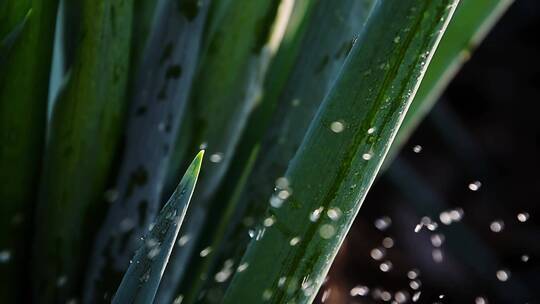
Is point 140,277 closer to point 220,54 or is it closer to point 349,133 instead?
point 349,133

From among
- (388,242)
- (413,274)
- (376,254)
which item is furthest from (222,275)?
(388,242)

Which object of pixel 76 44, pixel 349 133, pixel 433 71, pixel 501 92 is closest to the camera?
pixel 349 133

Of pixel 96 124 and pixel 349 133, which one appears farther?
pixel 96 124

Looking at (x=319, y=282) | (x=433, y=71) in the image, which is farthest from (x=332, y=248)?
(x=433, y=71)

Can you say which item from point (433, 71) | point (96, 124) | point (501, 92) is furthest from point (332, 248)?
point (501, 92)

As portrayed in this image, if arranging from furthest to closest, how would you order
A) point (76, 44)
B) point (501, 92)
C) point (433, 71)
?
point (501, 92) → point (433, 71) → point (76, 44)

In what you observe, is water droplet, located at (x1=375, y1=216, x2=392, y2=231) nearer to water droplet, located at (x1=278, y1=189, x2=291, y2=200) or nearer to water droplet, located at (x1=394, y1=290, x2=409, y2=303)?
water droplet, located at (x1=394, y1=290, x2=409, y2=303)

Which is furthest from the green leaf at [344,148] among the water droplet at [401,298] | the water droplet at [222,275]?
the water droplet at [401,298]

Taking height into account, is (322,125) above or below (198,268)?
above
